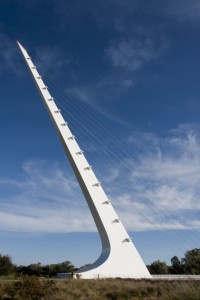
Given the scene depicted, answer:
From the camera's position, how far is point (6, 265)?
135 feet

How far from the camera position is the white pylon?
20375mm

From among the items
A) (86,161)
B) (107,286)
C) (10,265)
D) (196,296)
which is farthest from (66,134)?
(10,265)

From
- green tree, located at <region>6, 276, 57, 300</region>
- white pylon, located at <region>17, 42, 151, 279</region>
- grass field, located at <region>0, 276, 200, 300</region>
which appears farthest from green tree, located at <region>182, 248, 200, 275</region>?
white pylon, located at <region>17, 42, 151, 279</region>

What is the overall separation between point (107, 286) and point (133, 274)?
19.3 feet

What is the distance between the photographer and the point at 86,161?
947 inches

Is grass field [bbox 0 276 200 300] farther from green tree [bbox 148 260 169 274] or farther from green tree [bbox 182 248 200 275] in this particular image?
green tree [bbox 148 260 169 274]

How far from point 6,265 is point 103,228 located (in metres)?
23.4

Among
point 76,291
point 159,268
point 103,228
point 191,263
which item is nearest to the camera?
point 191,263

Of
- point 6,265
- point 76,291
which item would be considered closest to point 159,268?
point 6,265

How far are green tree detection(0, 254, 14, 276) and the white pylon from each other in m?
20.7

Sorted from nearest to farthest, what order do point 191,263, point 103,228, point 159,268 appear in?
point 191,263 → point 103,228 → point 159,268

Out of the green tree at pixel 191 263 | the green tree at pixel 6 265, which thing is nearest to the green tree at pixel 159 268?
the green tree at pixel 6 265

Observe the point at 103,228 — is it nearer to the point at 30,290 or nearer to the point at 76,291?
the point at 76,291

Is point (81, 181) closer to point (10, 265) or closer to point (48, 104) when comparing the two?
point (48, 104)
